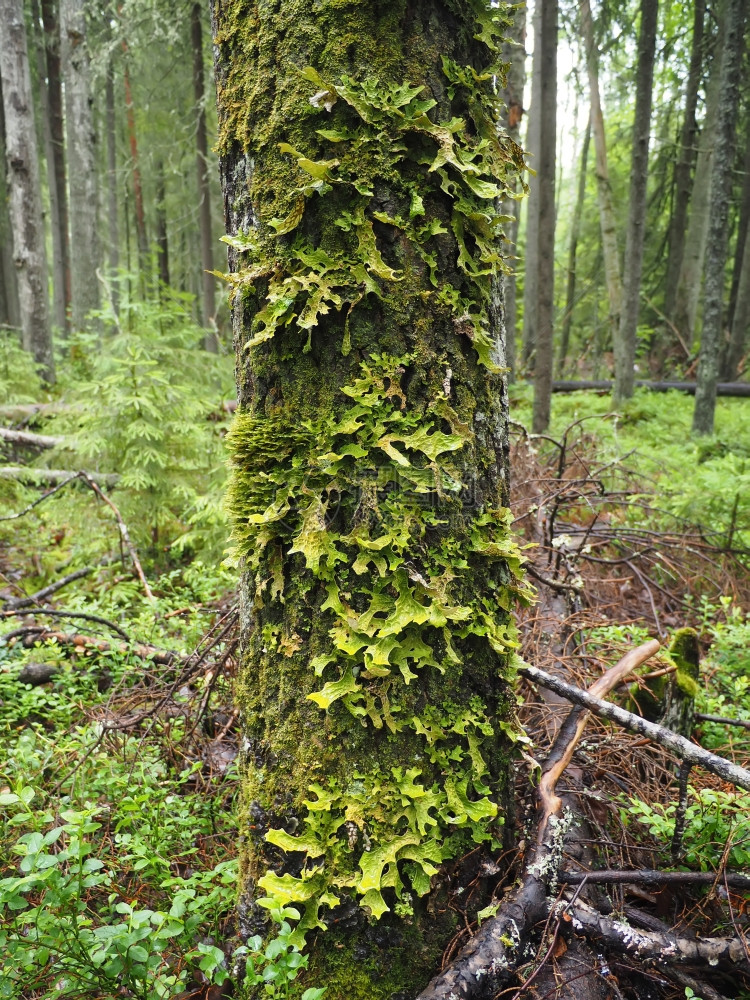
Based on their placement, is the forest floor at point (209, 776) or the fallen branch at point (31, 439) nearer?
the forest floor at point (209, 776)

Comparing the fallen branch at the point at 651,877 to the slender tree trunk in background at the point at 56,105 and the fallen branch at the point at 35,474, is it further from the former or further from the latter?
the slender tree trunk in background at the point at 56,105

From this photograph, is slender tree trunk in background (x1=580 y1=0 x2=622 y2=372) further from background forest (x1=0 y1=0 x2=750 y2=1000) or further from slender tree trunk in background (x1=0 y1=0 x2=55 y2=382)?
slender tree trunk in background (x1=0 y1=0 x2=55 y2=382)

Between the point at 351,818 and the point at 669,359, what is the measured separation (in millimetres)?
16831

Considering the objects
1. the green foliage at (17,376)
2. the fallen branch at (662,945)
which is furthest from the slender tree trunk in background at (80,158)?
the fallen branch at (662,945)

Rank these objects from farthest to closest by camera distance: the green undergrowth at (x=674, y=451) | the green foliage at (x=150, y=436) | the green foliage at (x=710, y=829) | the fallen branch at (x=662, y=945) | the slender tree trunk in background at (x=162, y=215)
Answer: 1. the slender tree trunk in background at (x=162, y=215)
2. the green foliage at (x=150, y=436)
3. the green undergrowth at (x=674, y=451)
4. the green foliage at (x=710, y=829)
5. the fallen branch at (x=662, y=945)

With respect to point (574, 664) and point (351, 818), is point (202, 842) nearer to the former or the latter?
point (351, 818)

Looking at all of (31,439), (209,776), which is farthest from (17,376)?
(209,776)

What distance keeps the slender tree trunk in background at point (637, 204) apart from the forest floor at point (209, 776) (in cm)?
720

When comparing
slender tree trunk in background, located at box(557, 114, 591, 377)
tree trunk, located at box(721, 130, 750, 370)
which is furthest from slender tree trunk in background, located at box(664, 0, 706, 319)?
slender tree trunk in background, located at box(557, 114, 591, 377)

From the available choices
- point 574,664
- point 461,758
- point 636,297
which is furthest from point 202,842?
point 636,297

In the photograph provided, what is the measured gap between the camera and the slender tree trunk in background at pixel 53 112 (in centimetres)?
1316

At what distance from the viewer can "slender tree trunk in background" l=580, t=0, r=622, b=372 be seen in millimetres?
10778

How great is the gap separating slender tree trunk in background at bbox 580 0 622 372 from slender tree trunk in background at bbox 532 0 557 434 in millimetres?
3537

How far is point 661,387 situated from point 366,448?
1420cm
